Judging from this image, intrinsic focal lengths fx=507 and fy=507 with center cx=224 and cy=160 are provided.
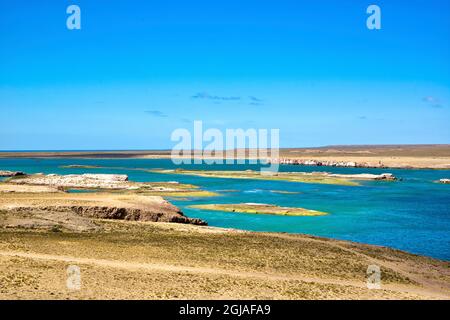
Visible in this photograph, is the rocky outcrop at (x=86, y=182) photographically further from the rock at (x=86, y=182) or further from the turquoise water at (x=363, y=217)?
the turquoise water at (x=363, y=217)

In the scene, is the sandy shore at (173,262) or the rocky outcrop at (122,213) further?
the rocky outcrop at (122,213)

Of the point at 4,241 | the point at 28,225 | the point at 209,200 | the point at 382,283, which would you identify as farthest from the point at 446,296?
the point at 209,200

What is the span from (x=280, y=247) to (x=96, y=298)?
17.9 m

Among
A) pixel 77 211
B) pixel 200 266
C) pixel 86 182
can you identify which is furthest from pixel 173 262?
pixel 86 182

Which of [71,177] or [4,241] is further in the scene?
[71,177]

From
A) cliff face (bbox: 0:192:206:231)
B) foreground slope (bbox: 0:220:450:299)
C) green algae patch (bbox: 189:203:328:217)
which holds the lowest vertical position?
green algae patch (bbox: 189:203:328:217)

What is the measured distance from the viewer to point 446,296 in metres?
24.9

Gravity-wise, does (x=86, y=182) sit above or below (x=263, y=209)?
above

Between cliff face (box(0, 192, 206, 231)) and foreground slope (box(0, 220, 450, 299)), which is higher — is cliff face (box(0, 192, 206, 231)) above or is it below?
above

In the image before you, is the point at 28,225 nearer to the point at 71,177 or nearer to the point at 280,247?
the point at 280,247

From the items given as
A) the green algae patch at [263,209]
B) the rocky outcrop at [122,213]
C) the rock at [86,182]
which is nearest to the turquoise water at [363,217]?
the green algae patch at [263,209]

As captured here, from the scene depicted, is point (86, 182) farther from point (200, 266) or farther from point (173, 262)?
point (200, 266)

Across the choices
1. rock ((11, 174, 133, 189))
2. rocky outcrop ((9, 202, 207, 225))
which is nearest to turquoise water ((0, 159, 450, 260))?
rocky outcrop ((9, 202, 207, 225))

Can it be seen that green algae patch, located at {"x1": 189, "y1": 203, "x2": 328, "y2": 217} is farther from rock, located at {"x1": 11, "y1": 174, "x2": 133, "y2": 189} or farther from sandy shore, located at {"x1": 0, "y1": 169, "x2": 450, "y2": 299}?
rock, located at {"x1": 11, "y1": 174, "x2": 133, "y2": 189}
